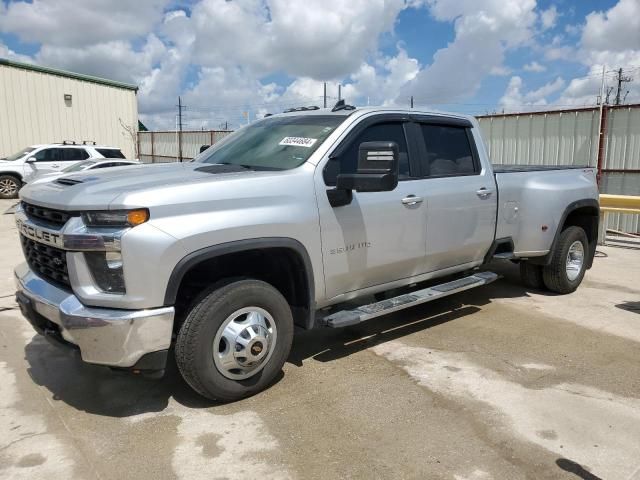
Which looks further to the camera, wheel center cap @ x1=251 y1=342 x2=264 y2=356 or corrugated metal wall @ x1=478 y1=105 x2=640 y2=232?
corrugated metal wall @ x1=478 y1=105 x2=640 y2=232

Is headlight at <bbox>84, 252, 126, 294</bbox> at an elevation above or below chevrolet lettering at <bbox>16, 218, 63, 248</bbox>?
below

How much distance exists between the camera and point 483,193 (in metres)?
5.00

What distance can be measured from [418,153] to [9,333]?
3.91 m

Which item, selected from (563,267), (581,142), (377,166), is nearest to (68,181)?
(377,166)

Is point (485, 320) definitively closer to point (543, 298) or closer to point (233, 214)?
point (543, 298)

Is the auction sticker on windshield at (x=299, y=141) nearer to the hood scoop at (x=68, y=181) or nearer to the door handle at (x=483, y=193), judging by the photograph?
the hood scoop at (x=68, y=181)

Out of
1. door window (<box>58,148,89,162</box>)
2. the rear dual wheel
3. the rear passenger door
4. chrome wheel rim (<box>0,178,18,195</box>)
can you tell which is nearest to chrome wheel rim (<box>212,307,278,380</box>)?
the rear passenger door

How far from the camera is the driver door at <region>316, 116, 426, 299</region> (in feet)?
12.5

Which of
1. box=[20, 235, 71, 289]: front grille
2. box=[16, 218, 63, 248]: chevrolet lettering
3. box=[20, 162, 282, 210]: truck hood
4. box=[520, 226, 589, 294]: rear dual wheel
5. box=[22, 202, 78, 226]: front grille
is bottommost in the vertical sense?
box=[520, 226, 589, 294]: rear dual wheel

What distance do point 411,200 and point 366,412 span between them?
67.1 inches

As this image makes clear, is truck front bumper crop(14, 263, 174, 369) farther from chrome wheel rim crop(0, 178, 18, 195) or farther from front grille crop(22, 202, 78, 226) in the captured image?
chrome wheel rim crop(0, 178, 18, 195)

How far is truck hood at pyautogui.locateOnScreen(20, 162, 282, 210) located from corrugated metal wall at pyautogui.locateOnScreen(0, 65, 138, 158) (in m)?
22.4

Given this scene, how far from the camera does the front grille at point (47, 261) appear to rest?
321 cm

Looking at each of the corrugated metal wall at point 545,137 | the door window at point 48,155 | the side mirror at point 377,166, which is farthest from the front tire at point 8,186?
the side mirror at point 377,166
